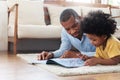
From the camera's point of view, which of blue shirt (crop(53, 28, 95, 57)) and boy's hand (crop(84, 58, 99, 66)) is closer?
boy's hand (crop(84, 58, 99, 66))

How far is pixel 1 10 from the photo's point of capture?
350 centimetres

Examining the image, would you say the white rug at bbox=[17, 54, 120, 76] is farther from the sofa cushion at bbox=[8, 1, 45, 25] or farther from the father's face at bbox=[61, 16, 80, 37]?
the sofa cushion at bbox=[8, 1, 45, 25]

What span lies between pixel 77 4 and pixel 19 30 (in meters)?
1.59

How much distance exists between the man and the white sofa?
82 centimetres

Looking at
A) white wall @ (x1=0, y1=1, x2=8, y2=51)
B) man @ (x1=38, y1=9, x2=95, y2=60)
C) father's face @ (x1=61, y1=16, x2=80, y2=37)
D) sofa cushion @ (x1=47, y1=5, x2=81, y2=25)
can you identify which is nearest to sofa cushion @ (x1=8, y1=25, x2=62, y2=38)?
white wall @ (x1=0, y1=1, x2=8, y2=51)

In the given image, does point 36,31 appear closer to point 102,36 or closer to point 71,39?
point 71,39

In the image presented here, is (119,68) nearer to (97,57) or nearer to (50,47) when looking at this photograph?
(97,57)

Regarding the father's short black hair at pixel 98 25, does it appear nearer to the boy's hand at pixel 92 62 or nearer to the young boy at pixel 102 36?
the young boy at pixel 102 36

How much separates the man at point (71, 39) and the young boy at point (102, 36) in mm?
106

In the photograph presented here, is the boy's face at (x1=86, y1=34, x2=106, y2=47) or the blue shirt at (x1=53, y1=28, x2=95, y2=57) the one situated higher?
the boy's face at (x1=86, y1=34, x2=106, y2=47)

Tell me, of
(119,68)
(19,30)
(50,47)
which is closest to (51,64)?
(119,68)

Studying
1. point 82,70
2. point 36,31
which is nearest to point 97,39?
point 82,70

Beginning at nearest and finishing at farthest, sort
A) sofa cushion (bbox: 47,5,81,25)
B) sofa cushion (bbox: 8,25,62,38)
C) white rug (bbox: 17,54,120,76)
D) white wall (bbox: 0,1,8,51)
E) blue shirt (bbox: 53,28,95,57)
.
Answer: white rug (bbox: 17,54,120,76) < blue shirt (bbox: 53,28,95,57) < sofa cushion (bbox: 8,25,62,38) < white wall (bbox: 0,1,8,51) < sofa cushion (bbox: 47,5,81,25)

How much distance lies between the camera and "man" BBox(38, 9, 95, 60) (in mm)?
1865
